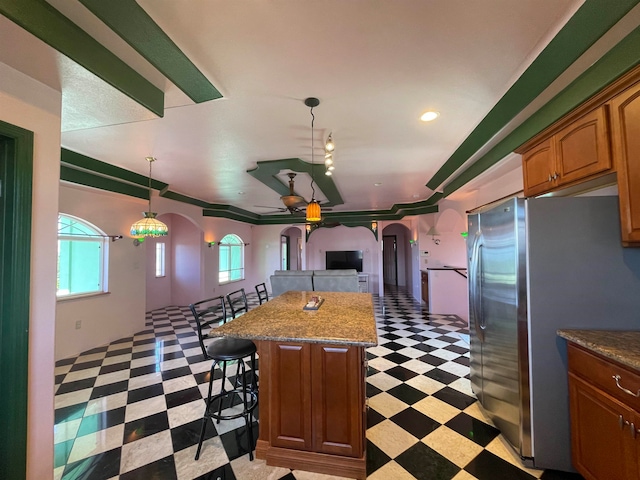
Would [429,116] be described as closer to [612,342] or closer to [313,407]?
[612,342]

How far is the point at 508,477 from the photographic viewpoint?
161 centimetres

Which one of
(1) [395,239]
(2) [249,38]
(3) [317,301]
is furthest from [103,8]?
(1) [395,239]

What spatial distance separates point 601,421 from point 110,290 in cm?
558

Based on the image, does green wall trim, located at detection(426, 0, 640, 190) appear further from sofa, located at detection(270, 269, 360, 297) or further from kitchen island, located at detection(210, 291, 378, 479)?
sofa, located at detection(270, 269, 360, 297)

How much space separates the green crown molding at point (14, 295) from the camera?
1.30 metres

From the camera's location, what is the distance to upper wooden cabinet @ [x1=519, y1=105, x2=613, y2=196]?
60.5 inches

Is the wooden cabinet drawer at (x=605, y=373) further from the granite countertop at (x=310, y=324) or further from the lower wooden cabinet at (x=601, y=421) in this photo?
the granite countertop at (x=310, y=324)

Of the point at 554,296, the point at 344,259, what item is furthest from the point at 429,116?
the point at 344,259

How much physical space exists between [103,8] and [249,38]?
657 mm

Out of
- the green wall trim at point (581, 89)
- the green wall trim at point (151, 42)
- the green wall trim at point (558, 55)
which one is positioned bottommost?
the green wall trim at point (581, 89)

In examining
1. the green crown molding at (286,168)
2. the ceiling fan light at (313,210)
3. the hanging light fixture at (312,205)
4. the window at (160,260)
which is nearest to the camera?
the hanging light fixture at (312,205)

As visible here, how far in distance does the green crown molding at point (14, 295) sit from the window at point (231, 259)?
235 inches

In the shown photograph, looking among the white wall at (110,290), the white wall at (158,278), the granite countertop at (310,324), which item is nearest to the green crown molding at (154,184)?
the white wall at (110,290)

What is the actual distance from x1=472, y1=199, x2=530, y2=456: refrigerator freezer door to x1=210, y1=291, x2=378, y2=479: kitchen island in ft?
3.22
